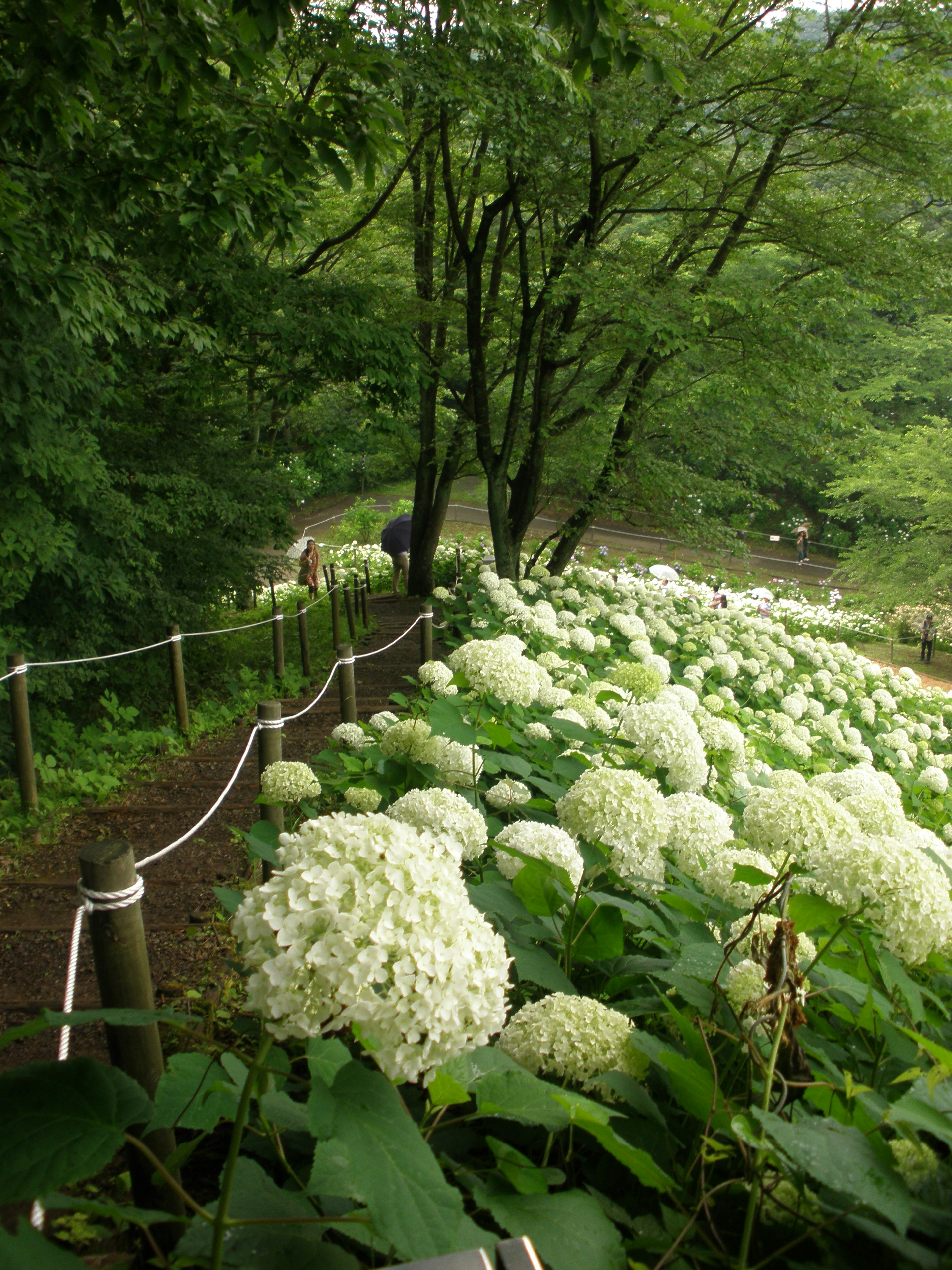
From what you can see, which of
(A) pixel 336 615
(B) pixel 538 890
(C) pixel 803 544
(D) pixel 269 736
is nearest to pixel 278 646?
(A) pixel 336 615

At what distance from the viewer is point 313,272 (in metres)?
13.2

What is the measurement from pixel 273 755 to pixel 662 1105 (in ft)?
5.74

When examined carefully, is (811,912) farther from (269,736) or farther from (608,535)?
(608,535)

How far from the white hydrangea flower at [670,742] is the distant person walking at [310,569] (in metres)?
11.2

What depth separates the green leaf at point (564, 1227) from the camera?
0.99 meters

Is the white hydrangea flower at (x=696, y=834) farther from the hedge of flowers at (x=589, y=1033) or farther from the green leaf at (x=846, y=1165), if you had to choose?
the green leaf at (x=846, y=1165)

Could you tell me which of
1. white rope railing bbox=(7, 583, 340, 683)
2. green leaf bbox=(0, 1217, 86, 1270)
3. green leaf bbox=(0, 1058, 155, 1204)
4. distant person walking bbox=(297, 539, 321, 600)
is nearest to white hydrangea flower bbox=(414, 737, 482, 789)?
green leaf bbox=(0, 1058, 155, 1204)

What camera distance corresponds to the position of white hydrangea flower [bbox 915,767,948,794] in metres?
5.29

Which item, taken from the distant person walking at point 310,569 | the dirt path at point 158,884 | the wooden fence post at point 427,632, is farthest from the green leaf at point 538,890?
the distant person walking at point 310,569

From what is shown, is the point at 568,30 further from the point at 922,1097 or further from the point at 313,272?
the point at 313,272

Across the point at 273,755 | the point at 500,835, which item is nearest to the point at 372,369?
the point at 273,755

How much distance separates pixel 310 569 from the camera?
45.8ft

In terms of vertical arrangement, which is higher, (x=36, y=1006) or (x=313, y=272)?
(x=313, y=272)

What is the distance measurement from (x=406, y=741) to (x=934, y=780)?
14.3 feet
